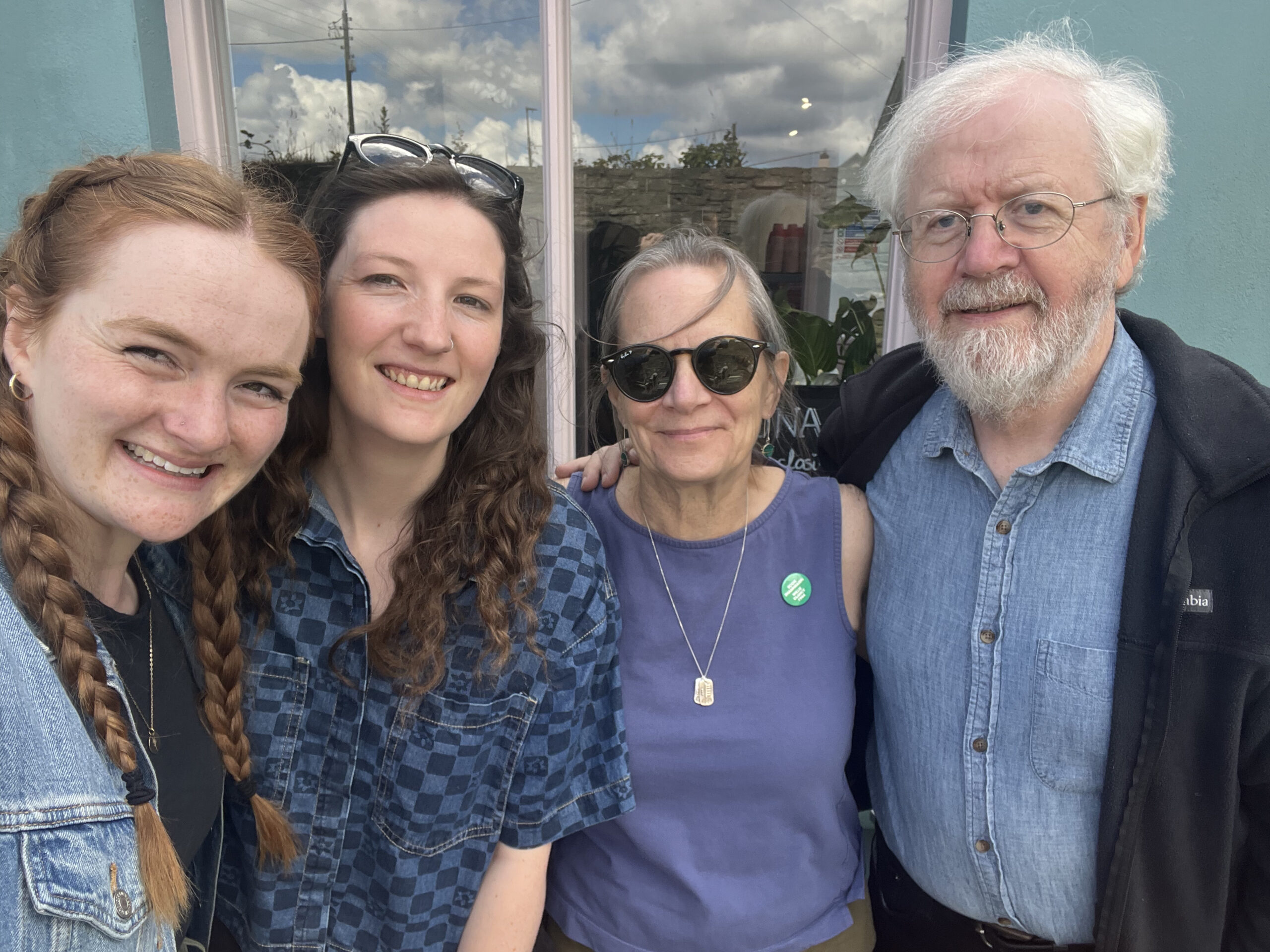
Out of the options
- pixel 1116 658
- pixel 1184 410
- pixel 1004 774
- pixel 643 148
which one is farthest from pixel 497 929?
pixel 643 148

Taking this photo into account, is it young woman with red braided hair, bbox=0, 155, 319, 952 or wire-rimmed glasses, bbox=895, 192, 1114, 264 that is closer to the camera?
young woman with red braided hair, bbox=0, 155, 319, 952

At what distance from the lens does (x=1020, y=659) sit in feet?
4.64

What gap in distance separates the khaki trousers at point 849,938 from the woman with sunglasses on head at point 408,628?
0.20 m

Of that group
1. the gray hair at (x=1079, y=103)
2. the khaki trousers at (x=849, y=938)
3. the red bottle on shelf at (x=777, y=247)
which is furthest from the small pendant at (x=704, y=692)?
the red bottle on shelf at (x=777, y=247)

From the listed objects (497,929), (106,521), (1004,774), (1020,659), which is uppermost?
(106,521)

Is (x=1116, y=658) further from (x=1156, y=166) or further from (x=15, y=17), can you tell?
(x=15, y=17)

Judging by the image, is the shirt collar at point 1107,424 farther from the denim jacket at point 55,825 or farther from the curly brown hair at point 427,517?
the denim jacket at point 55,825

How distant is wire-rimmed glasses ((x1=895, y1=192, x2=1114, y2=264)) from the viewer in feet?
4.64

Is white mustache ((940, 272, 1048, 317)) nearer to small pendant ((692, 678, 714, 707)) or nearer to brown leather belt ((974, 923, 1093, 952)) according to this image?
small pendant ((692, 678, 714, 707))

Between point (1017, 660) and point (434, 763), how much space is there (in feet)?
3.79

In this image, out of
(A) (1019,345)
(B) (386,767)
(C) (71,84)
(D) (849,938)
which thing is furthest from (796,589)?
(C) (71,84)

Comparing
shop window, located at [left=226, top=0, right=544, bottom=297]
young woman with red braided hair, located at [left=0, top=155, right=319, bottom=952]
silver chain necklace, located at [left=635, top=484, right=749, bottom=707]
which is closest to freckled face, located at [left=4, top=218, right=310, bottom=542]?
young woman with red braided hair, located at [left=0, top=155, right=319, bottom=952]

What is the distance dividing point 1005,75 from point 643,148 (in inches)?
90.3

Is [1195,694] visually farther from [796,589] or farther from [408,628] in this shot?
[408,628]
